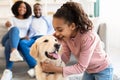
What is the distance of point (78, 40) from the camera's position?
1.25 m

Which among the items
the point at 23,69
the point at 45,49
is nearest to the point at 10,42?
the point at 23,69

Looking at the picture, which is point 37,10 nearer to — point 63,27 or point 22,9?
point 22,9

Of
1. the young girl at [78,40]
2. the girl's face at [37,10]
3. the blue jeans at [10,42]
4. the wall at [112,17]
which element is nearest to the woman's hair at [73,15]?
the young girl at [78,40]

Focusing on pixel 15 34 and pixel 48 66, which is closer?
pixel 48 66

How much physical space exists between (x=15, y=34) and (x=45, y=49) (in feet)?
5.42

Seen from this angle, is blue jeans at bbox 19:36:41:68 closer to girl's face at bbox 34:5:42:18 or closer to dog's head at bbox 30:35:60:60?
girl's face at bbox 34:5:42:18

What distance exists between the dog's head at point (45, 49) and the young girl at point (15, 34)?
138cm

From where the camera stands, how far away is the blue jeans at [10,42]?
286 cm

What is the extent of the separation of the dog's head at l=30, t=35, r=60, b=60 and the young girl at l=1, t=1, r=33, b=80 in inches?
54.2

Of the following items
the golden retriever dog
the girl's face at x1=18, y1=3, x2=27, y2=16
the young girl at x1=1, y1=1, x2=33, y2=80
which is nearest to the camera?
the golden retriever dog

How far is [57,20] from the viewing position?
1175 millimetres

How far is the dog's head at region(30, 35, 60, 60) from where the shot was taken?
54.3 inches

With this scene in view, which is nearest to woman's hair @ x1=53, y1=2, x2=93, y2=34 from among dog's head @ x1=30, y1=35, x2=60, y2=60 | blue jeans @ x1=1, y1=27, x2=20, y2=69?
dog's head @ x1=30, y1=35, x2=60, y2=60

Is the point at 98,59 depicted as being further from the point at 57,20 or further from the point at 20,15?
the point at 20,15
